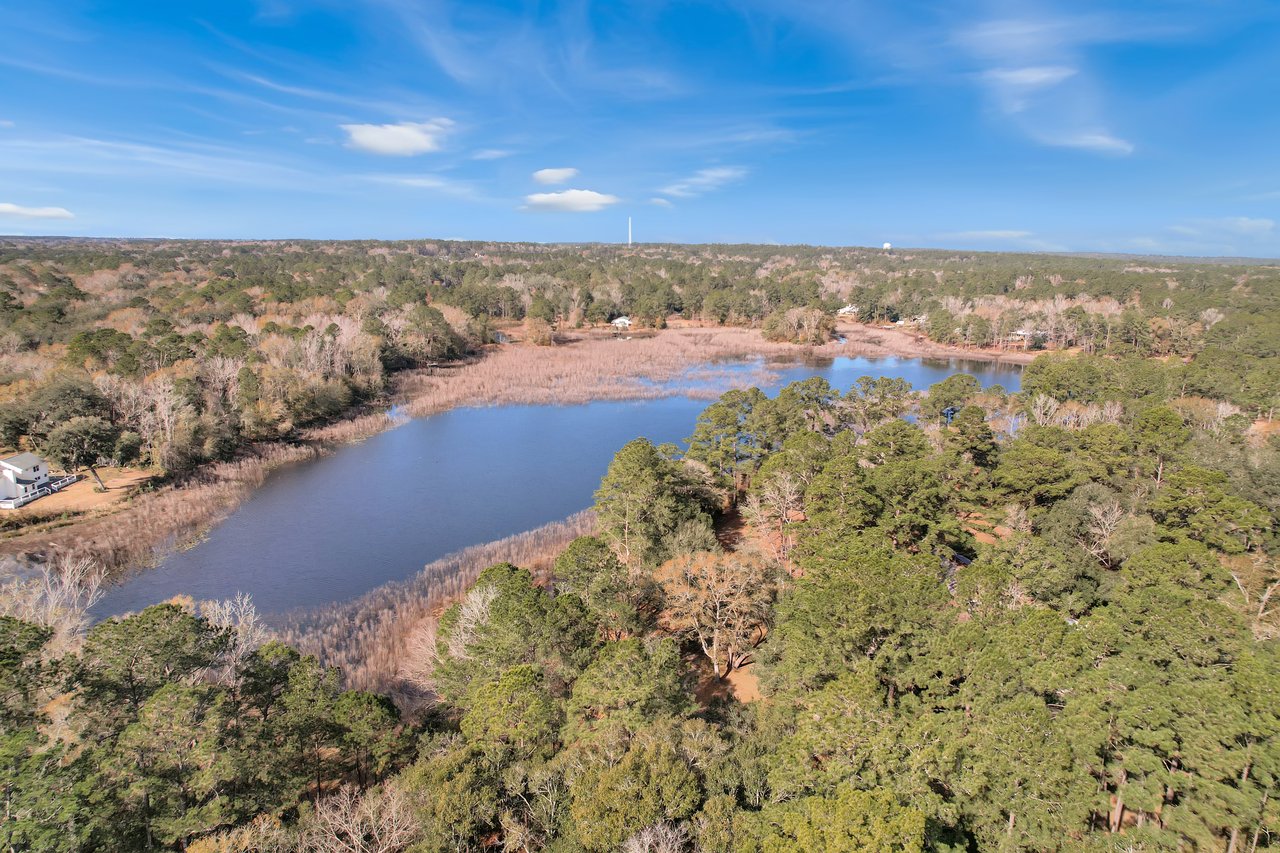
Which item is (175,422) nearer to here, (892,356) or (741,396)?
(741,396)

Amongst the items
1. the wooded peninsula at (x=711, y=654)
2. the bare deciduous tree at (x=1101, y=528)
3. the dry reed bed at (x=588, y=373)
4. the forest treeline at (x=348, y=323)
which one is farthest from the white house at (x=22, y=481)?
the bare deciduous tree at (x=1101, y=528)

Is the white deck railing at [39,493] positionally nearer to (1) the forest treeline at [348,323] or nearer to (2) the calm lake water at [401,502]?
(1) the forest treeline at [348,323]

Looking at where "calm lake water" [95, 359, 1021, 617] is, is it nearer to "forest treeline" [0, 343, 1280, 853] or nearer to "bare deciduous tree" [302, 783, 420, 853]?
"forest treeline" [0, 343, 1280, 853]

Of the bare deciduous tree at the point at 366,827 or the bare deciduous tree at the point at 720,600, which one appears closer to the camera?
the bare deciduous tree at the point at 366,827

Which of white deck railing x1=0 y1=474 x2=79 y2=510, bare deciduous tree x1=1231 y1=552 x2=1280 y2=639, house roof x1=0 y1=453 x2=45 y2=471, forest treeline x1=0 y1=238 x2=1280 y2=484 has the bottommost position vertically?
white deck railing x1=0 y1=474 x2=79 y2=510

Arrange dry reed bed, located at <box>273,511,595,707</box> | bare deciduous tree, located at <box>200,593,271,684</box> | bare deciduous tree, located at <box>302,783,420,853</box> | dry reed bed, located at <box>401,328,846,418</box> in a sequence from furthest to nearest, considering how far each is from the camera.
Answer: dry reed bed, located at <box>401,328,846,418</box> < dry reed bed, located at <box>273,511,595,707</box> < bare deciduous tree, located at <box>200,593,271,684</box> < bare deciduous tree, located at <box>302,783,420,853</box>

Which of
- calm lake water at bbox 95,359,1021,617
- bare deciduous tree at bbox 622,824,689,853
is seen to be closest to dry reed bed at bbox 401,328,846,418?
calm lake water at bbox 95,359,1021,617

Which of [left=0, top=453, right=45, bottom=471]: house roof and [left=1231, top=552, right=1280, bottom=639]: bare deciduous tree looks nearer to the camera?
[left=1231, top=552, right=1280, bottom=639]: bare deciduous tree
